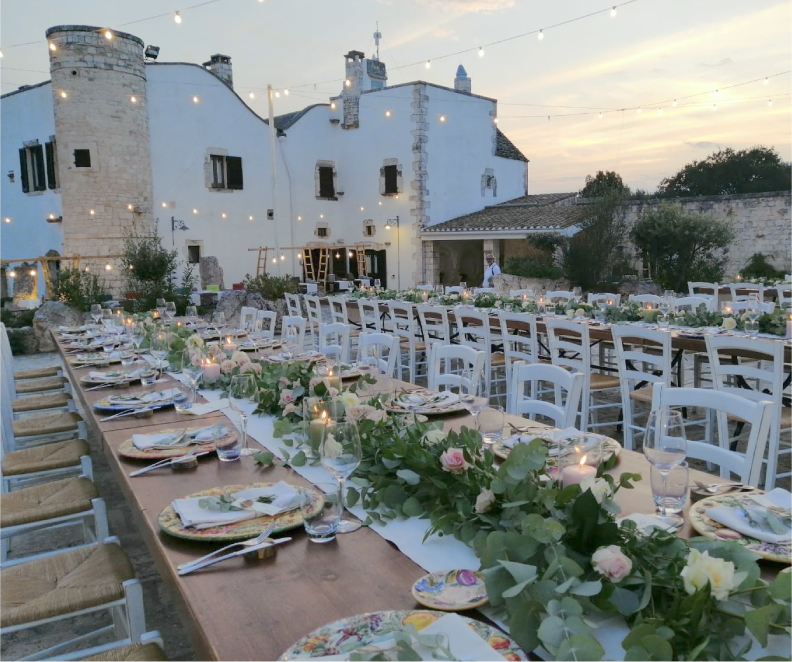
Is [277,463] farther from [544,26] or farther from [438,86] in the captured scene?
[438,86]

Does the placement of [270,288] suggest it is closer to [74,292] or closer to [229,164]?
[74,292]

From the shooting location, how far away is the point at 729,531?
1383 millimetres

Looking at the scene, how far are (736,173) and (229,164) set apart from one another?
21.9 meters

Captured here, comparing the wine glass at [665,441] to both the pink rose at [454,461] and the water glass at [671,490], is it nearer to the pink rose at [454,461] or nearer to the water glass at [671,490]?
the water glass at [671,490]

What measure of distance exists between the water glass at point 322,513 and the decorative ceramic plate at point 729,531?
0.81 m

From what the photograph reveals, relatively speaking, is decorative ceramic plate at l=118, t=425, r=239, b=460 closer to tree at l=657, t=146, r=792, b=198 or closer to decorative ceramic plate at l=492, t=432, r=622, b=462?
decorative ceramic plate at l=492, t=432, r=622, b=462

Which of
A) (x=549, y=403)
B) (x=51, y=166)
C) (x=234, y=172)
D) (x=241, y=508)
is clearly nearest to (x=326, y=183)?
(x=234, y=172)

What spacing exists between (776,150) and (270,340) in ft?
96.4

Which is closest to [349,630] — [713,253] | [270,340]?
[270,340]

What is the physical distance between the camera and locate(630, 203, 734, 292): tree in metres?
13.2

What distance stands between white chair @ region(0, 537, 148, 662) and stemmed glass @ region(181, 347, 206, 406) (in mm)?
754

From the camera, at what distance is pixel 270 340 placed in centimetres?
483

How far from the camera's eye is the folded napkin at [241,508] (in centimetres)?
147

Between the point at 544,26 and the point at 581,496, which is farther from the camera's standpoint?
the point at 544,26
